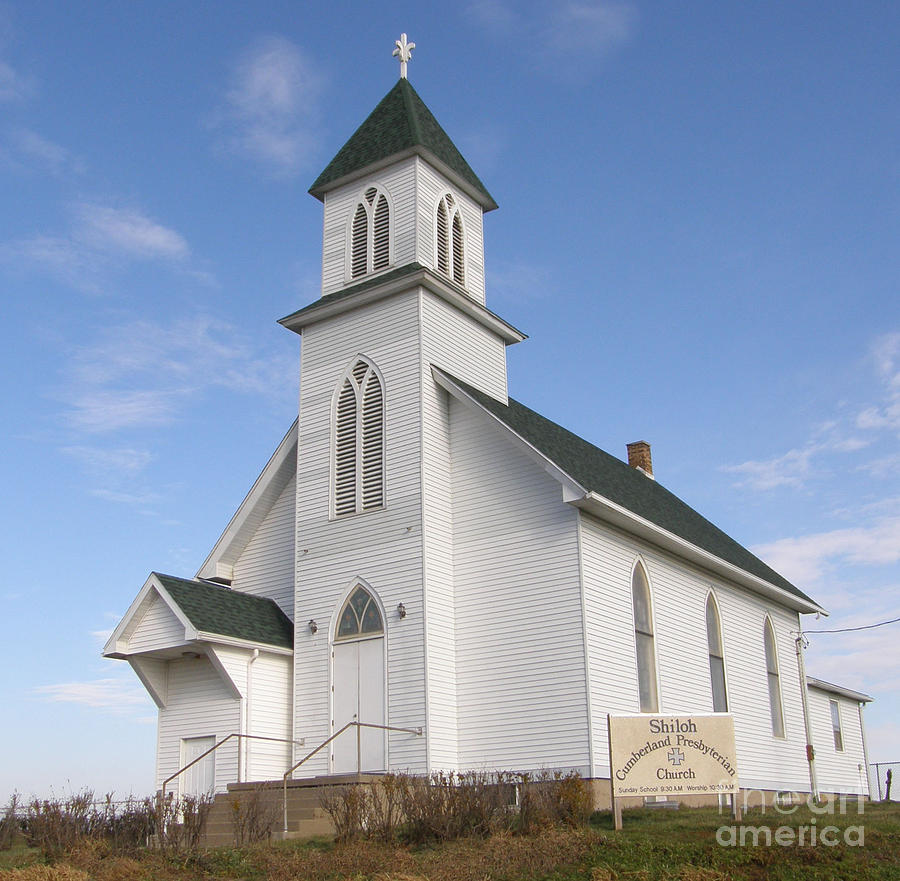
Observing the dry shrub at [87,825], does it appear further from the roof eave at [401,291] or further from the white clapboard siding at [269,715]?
the roof eave at [401,291]

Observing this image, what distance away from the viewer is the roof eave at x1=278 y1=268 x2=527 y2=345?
73.9 feet

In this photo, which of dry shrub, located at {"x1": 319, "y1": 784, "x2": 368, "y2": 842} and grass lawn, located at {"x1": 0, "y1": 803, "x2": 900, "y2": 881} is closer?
grass lawn, located at {"x1": 0, "y1": 803, "x2": 900, "y2": 881}

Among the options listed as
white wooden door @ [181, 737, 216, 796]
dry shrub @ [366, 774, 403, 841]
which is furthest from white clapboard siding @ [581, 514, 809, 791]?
white wooden door @ [181, 737, 216, 796]

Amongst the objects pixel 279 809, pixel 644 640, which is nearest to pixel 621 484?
pixel 644 640

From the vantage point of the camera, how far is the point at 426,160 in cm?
2464

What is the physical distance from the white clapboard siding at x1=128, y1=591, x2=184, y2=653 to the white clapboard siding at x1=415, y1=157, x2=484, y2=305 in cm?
893

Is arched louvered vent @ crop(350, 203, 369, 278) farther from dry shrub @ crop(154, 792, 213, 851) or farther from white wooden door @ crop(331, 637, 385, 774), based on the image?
dry shrub @ crop(154, 792, 213, 851)

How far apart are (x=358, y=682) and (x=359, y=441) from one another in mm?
4885

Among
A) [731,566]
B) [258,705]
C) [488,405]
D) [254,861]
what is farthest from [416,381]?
[254,861]

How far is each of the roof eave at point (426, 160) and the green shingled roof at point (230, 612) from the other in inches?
375

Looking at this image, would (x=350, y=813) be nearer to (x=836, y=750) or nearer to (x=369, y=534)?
(x=369, y=534)

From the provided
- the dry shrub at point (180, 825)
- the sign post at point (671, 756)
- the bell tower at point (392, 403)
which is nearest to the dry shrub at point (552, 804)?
the sign post at point (671, 756)

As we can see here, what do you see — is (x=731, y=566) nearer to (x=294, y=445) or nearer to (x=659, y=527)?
(x=659, y=527)

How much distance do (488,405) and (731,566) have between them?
7415 millimetres
